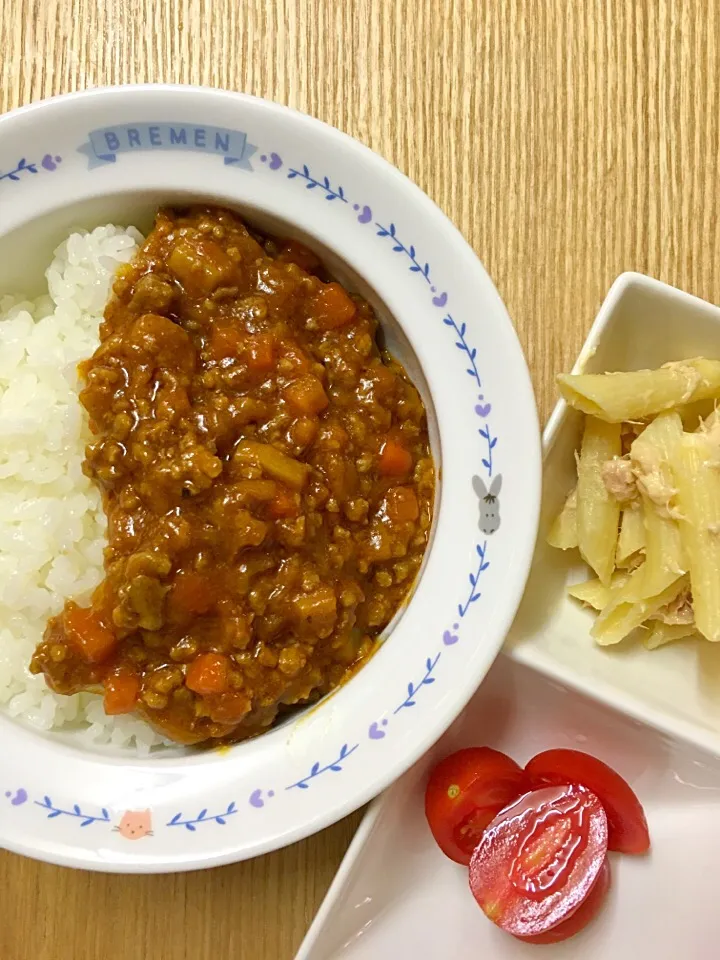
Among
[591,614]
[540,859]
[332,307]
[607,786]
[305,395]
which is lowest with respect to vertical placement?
[540,859]

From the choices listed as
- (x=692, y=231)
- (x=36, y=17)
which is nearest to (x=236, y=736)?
(x=692, y=231)

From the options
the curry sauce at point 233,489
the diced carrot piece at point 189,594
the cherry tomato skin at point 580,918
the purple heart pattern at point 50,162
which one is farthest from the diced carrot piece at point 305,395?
the cherry tomato skin at point 580,918

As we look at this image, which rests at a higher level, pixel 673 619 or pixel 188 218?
pixel 188 218

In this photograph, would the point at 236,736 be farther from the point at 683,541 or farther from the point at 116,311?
the point at 683,541

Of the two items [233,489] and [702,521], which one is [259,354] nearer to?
[233,489]

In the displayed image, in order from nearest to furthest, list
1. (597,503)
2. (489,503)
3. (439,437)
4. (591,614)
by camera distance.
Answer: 1. (489,503)
2. (439,437)
3. (597,503)
4. (591,614)

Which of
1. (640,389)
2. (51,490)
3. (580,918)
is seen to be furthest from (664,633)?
(51,490)
